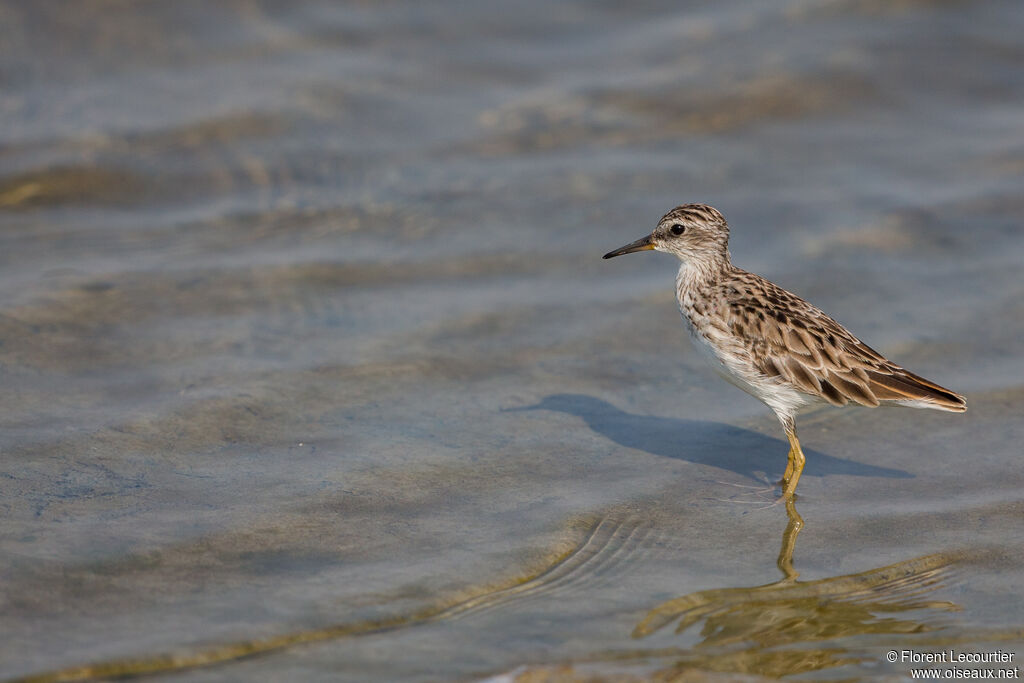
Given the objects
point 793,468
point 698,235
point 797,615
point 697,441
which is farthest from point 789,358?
point 797,615

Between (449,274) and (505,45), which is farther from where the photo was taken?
(505,45)

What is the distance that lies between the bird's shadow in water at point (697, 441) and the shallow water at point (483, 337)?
0.04 m

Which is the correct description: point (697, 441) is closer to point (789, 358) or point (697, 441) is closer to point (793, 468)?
point (793, 468)

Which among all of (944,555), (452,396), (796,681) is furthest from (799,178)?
(796,681)

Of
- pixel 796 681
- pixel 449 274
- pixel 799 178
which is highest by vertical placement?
→ pixel 799 178

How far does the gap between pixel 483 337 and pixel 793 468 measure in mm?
2896

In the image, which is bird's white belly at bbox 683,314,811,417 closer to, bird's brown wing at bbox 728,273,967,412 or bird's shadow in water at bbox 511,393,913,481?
bird's brown wing at bbox 728,273,967,412

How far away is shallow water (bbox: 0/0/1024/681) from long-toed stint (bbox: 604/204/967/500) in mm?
562

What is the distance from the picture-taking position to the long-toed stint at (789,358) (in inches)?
289

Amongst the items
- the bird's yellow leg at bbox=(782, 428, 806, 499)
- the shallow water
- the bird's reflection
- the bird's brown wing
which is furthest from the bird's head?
the bird's reflection

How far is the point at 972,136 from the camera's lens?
41.8ft

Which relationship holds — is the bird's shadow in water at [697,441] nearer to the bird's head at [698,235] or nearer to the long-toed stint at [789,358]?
the long-toed stint at [789,358]

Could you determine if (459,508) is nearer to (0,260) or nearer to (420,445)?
(420,445)

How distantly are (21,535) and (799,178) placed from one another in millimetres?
8498
